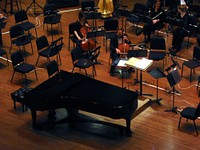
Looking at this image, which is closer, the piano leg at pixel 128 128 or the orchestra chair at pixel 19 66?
the piano leg at pixel 128 128

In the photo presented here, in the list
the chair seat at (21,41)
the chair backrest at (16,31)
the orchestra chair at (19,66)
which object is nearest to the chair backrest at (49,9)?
the chair backrest at (16,31)

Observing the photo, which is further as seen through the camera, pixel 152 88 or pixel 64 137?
pixel 152 88

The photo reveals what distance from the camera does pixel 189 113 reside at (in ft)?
31.7

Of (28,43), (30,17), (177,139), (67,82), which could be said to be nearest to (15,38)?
(28,43)

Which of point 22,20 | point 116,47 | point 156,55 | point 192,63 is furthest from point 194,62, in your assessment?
point 22,20

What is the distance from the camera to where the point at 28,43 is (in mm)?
13273

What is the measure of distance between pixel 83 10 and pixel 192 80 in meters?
Answer: 4.83

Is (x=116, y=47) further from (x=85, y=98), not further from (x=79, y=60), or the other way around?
(x=85, y=98)

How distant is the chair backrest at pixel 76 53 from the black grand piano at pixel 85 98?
1.81m

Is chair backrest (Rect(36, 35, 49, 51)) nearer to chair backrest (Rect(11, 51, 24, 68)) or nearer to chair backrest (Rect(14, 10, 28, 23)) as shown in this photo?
chair backrest (Rect(11, 51, 24, 68))

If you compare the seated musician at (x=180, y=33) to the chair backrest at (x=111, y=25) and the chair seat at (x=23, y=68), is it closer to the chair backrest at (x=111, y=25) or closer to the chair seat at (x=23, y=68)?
the chair backrest at (x=111, y=25)

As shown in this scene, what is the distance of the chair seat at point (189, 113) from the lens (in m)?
9.57

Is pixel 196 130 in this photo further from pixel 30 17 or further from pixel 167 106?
pixel 30 17

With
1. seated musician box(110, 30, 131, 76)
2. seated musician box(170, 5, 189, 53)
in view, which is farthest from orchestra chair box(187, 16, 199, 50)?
seated musician box(110, 30, 131, 76)
